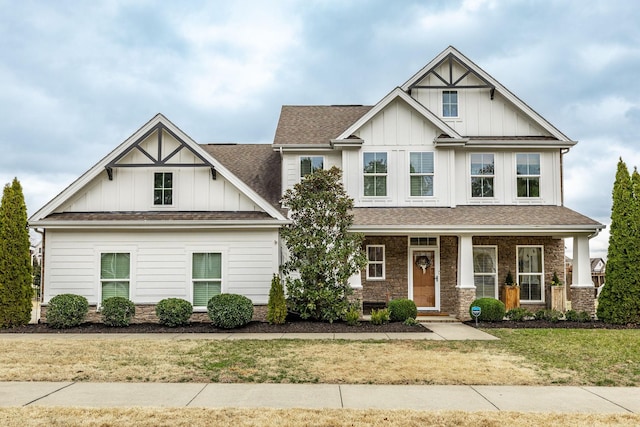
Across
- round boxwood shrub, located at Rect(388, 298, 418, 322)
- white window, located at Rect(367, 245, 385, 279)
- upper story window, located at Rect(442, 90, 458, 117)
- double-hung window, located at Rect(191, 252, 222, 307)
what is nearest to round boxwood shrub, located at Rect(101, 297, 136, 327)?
double-hung window, located at Rect(191, 252, 222, 307)

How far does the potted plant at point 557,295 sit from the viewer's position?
18.9 meters

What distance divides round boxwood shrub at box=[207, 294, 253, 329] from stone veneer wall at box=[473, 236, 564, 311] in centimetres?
889

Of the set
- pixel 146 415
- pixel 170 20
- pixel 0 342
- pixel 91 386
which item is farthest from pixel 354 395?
pixel 170 20

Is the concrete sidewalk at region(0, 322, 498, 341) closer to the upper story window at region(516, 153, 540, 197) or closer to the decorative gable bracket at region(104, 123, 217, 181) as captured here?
the decorative gable bracket at region(104, 123, 217, 181)

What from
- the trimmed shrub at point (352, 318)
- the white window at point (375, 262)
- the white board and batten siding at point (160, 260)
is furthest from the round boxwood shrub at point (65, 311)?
the white window at point (375, 262)

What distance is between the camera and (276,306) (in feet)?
51.0

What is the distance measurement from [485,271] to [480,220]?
105 inches

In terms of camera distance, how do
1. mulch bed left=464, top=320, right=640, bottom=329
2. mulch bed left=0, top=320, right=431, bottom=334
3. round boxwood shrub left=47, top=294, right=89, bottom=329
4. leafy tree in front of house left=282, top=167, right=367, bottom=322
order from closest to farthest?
mulch bed left=0, top=320, right=431, bottom=334 < round boxwood shrub left=47, top=294, right=89, bottom=329 < leafy tree in front of house left=282, top=167, right=367, bottom=322 < mulch bed left=464, top=320, right=640, bottom=329

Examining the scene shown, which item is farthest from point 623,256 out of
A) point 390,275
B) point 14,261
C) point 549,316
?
point 14,261

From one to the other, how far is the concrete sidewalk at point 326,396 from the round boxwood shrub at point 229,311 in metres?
6.39

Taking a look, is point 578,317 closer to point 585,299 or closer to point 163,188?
point 585,299

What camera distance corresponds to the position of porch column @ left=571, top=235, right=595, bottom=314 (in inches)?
697

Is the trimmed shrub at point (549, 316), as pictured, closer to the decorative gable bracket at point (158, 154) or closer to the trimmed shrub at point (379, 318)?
the trimmed shrub at point (379, 318)

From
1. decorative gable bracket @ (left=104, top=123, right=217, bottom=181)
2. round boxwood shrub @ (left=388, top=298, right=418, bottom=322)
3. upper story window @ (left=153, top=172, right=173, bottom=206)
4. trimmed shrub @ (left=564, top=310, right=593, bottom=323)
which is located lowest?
trimmed shrub @ (left=564, top=310, right=593, bottom=323)
